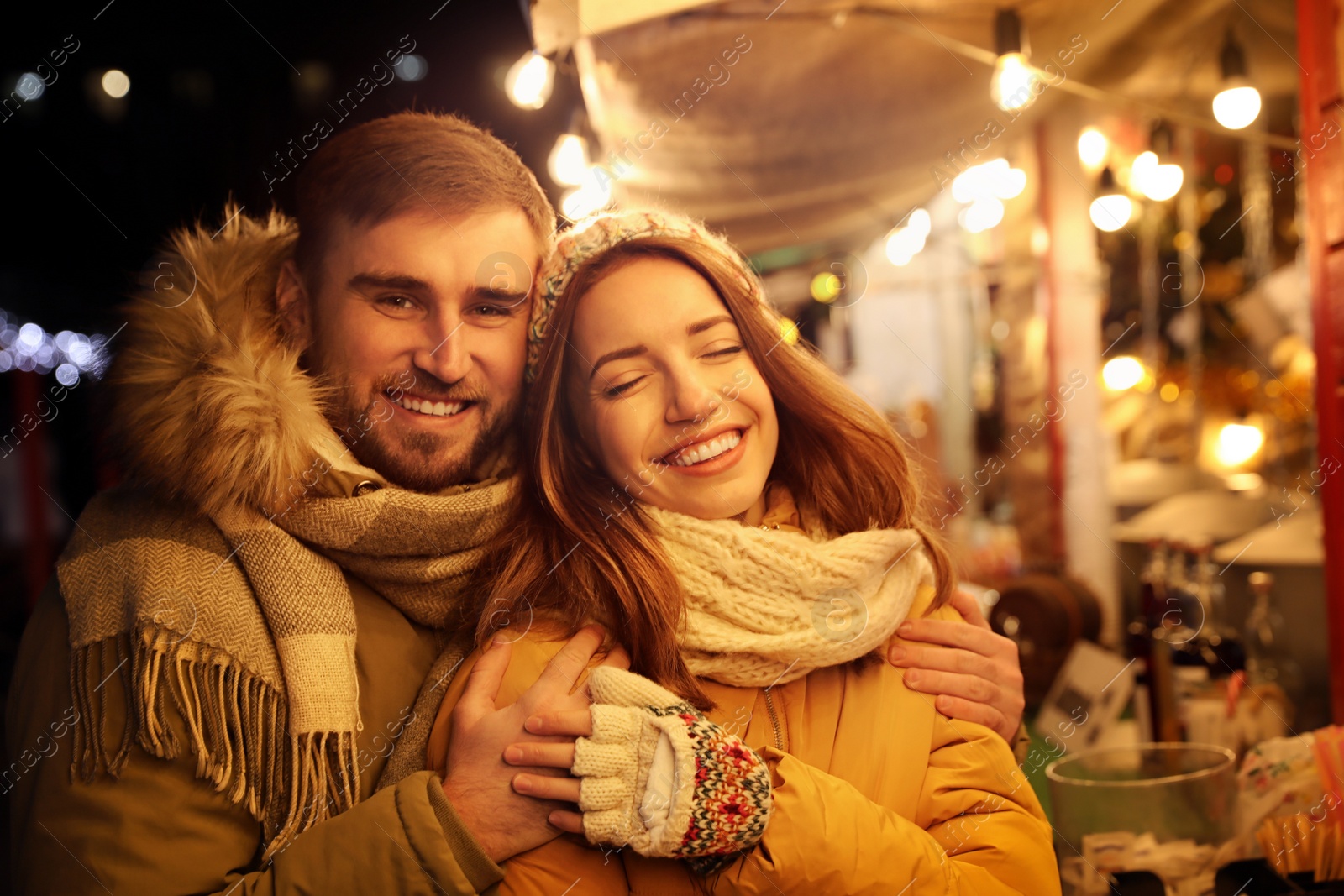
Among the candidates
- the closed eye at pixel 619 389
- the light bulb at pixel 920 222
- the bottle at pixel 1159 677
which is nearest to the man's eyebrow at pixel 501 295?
the closed eye at pixel 619 389

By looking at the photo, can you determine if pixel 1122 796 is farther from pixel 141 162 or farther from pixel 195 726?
pixel 141 162

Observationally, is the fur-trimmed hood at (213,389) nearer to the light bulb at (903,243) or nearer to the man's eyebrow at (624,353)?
the man's eyebrow at (624,353)

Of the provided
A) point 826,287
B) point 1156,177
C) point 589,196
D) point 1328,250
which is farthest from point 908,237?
point 589,196

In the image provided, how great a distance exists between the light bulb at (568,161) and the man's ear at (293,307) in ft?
1.89

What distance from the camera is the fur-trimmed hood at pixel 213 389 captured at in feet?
4.13

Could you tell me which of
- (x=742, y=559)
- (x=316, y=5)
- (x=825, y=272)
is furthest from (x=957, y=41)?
(x=742, y=559)

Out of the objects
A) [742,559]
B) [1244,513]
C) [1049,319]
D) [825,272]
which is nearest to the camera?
[742,559]

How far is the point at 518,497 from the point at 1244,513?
2941 mm

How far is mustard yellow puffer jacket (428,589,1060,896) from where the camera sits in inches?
44.1

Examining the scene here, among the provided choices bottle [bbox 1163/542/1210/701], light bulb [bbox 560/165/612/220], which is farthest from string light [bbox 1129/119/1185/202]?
Result: light bulb [bbox 560/165/612/220]

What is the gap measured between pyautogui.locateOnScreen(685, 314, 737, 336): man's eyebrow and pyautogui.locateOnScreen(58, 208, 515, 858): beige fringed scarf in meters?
0.39

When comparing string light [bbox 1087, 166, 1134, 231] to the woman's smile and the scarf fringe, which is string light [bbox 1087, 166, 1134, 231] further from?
the scarf fringe

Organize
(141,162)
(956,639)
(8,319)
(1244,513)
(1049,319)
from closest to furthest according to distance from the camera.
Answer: (956,639) < (141,162) < (8,319) < (1244,513) < (1049,319)

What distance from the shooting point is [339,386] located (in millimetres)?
1396
